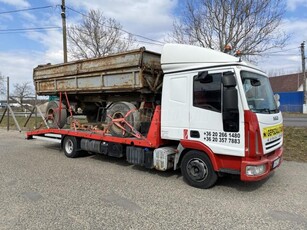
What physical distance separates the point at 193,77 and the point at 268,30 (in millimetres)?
8224

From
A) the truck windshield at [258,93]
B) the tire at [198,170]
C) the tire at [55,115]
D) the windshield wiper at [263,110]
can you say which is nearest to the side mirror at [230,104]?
the truck windshield at [258,93]

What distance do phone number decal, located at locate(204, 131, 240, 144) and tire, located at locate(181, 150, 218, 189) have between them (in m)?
0.37

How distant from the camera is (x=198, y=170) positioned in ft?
17.8

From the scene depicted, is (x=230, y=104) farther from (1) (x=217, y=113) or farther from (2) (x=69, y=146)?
(2) (x=69, y=146)

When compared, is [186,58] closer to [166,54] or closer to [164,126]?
[166,54]

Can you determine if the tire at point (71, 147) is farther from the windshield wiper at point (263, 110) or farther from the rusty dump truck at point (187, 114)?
the windshield wiper at point (263, 110)

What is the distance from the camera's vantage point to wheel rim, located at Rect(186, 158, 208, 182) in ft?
17.5

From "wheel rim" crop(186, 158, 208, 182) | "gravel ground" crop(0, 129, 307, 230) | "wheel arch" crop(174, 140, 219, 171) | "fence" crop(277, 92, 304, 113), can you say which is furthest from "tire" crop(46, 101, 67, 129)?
"fence" crop(277, 92, 304, 113)

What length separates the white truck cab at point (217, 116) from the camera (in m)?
4.72

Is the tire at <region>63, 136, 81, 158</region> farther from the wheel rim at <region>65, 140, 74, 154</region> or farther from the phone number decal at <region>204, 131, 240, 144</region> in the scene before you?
the phone number decal at <region>204, 131, 240, 144</region>

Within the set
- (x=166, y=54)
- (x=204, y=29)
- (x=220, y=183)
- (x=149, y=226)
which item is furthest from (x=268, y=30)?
(x=149, y=226)

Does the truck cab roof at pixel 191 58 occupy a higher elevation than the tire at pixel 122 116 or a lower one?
higher

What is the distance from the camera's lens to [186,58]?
5637 mm

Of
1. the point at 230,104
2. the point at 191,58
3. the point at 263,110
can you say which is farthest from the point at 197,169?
the point at 191,58
